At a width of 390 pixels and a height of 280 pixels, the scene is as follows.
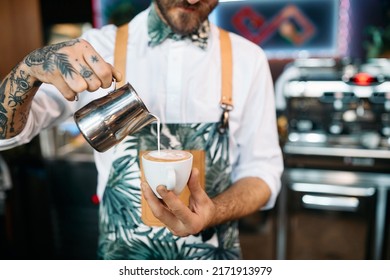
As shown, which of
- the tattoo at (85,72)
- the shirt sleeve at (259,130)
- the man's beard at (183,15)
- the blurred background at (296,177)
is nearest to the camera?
the tattoo at (85,72)

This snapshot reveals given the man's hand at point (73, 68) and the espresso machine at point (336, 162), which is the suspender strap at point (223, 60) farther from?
the espresso machine at point (336, 162)

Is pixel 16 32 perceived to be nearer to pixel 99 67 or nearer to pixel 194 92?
pixel 194 92

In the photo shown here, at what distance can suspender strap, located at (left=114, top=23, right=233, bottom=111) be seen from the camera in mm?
1002

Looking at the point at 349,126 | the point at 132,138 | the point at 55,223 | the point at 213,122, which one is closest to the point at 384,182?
the point at 349,126

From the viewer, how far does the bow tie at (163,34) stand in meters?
1.04

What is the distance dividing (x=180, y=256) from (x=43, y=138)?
158 cm

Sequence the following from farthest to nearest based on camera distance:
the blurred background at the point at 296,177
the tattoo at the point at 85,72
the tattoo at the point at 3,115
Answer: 1. the blurred background at the point at 296,177
2. the tattoo at the point at 3,115
3. the tattoo at the point at 85,72

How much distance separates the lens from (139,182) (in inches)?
40.4

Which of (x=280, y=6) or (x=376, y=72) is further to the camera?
(x=280, y=6)

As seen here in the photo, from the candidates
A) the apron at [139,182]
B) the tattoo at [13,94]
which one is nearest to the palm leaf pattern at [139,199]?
the apron at [139,182]

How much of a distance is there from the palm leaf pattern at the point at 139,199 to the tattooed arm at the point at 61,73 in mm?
288

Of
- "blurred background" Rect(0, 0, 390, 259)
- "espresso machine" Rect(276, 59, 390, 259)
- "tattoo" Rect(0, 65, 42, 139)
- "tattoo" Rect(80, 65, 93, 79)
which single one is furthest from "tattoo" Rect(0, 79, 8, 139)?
"espresso machine" Rect(276, 59, 390, 259)

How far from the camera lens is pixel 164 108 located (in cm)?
104

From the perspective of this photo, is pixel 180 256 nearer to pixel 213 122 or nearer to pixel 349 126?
pixel 213 122
